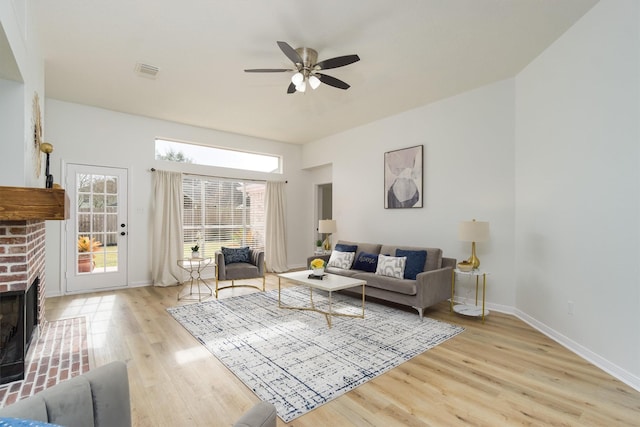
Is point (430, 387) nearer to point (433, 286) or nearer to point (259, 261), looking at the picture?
point (433, 286)

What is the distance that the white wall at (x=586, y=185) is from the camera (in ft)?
7.86

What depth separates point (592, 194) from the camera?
275 cm

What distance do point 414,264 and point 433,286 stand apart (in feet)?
Answer: 1.39

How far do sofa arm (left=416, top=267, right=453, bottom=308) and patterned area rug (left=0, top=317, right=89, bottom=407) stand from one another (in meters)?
3.25

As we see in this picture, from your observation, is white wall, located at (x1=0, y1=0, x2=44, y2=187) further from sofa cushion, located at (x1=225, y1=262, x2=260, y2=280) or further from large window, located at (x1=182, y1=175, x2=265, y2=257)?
large window, located at (x1=182, y1=175, x2=265, y2=257)

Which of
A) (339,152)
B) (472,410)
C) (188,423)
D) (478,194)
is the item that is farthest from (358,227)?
(188,423)

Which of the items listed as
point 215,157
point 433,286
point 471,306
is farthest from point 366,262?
point 215,157

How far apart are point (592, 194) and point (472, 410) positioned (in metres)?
2.15

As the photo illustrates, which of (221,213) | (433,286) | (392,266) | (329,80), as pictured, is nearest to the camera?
(329,80)

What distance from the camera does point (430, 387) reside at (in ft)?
7.48

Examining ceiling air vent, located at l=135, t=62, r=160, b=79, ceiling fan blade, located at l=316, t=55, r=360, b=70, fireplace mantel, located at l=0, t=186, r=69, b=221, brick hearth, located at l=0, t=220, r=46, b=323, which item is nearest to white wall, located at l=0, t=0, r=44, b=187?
fireplace mantel, located at l=0, t=186, r=69, b=221

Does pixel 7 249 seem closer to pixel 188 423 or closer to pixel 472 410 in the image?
pixel 188 423

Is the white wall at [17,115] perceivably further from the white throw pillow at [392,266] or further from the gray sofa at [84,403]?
the white throw pillow at [392,266]

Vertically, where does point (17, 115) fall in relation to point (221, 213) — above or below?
above
